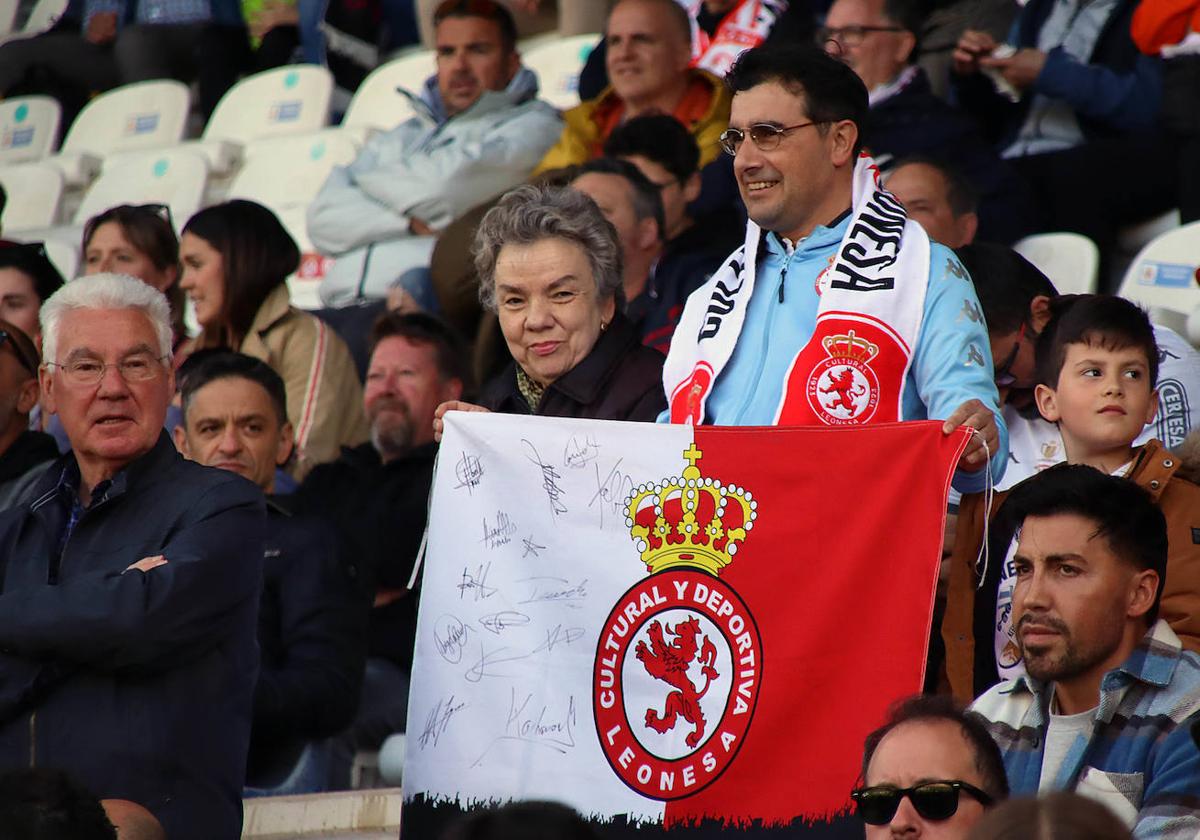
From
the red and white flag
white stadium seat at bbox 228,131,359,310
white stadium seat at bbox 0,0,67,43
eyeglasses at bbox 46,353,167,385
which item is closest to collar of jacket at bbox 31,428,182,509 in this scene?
eyeglasses at bbox 46,353,167,385

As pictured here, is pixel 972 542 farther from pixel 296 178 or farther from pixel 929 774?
pixel 296 178

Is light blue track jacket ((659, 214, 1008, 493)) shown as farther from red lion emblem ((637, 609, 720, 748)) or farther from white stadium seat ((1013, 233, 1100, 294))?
white stadium seat ((1013, 233, 1100, 294))

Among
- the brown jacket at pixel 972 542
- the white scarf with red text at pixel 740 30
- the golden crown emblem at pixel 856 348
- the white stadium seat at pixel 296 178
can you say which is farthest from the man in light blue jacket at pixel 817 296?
the white stadium seat at pixel 296 178

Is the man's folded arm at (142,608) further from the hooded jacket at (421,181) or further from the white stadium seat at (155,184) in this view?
the white stadium seat at (155,184)

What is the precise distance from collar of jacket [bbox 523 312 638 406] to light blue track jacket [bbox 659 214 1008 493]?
0.61ft

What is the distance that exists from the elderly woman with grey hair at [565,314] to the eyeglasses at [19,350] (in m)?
1.89

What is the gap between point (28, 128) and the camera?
11.7m

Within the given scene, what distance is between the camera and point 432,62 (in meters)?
10.2

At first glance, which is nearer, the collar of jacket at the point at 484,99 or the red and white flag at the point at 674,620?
the red and white flag at the point at 674,620

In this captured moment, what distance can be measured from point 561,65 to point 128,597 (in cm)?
649

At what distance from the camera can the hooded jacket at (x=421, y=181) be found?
8242 millimetres

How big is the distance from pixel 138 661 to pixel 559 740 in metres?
0.92

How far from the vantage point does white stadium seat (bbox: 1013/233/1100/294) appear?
262 inches

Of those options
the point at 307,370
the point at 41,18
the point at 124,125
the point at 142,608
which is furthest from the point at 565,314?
the point at 41,18
